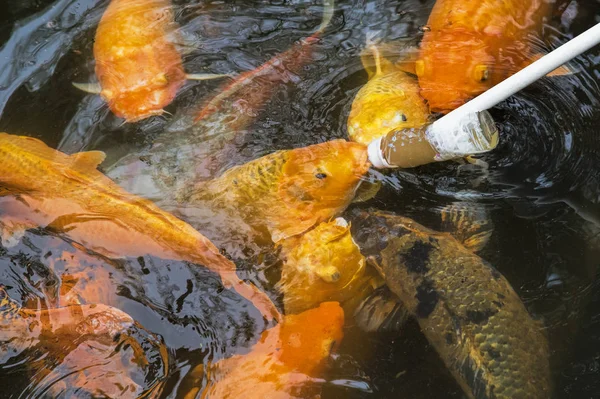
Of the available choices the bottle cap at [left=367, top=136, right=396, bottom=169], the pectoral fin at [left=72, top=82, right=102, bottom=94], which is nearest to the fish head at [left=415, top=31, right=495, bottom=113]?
the bottle cap at [left=367, top=136, right=396, bottom=169]

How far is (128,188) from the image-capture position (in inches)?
131

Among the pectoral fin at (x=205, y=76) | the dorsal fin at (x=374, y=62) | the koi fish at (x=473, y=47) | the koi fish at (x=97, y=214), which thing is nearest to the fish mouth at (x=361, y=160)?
the koi fish at (x=473, y=47)

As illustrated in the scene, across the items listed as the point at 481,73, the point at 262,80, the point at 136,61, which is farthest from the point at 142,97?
the point at 481,73

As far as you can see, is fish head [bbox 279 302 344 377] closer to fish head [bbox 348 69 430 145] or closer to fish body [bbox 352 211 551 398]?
fish body [bbox 352 211 551 398]

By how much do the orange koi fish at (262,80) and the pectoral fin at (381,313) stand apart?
1.51 metres

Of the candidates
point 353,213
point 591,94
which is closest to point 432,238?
point 353,213

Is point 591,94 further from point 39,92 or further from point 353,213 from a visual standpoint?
point 39,92

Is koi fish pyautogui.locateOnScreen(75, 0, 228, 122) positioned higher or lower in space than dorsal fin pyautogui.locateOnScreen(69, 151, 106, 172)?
higher

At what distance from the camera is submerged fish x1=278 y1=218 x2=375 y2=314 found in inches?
121

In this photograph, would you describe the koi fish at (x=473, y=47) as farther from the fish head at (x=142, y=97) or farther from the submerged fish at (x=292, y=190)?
the fish head at (x=142, y=97)

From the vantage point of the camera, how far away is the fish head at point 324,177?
3275 millimetres

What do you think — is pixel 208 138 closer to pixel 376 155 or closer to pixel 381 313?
pixel 376 155

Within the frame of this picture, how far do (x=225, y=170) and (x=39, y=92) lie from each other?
162cm

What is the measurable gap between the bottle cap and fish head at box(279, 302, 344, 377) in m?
0.87
